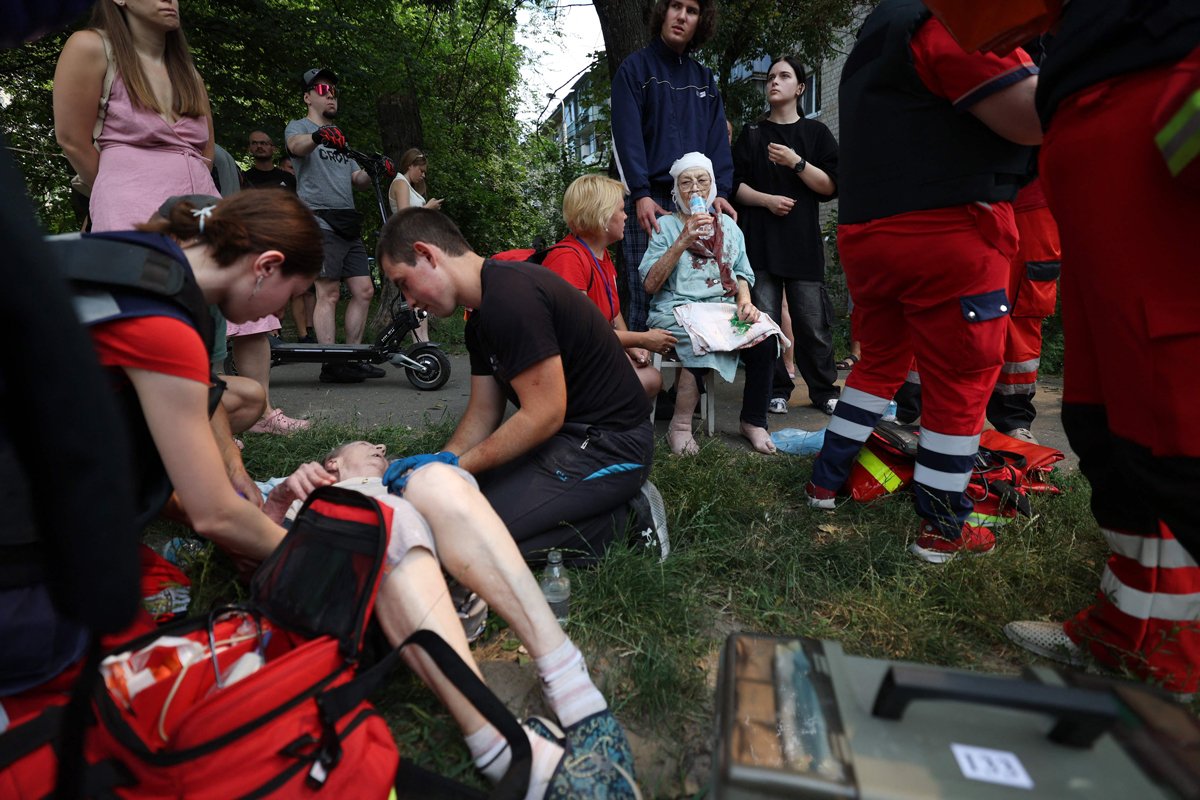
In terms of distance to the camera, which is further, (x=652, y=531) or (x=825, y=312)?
(x=825, y=312)

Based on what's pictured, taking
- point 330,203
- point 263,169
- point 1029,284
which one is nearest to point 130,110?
point 330,203

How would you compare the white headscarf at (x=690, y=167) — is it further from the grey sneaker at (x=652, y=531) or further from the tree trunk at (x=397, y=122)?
the tree trunk at (x=397, y=122)

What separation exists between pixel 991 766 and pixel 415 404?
15.0 feet

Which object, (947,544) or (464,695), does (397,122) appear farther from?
(464,695)

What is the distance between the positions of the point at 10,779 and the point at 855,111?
114 inches

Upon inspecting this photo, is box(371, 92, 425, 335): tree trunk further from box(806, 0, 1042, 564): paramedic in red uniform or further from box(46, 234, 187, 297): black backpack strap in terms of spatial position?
box(46, 234, 187, 297): black backpack strap

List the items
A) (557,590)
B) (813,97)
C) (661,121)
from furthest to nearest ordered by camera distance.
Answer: (813,97) → (661,121) → (557,590)

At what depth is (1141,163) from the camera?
55.5 inches

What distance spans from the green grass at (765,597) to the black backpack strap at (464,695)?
8.6 inches

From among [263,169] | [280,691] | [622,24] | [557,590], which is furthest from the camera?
[263,169]

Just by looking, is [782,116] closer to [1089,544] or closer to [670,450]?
[670,450]

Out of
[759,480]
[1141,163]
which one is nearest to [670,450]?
[759,480]

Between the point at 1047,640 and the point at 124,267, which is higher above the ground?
the point at 124,267

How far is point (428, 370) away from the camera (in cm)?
541
